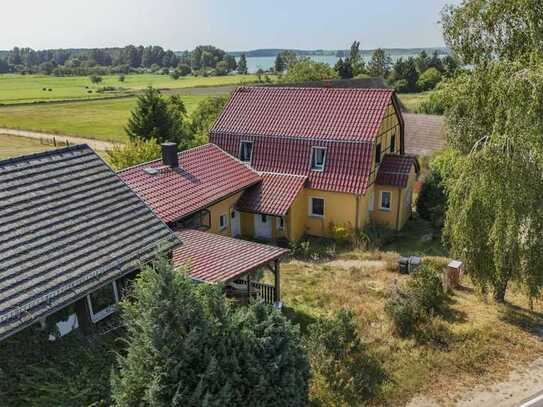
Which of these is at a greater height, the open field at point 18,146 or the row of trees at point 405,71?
the row of trees at point 405,71

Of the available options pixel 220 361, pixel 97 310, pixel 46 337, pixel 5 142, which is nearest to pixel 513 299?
pixel 220 361

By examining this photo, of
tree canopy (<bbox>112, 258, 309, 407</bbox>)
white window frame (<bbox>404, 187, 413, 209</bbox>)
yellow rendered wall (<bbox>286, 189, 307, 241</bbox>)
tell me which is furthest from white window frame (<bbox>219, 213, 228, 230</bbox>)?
tree canopy (<bbox>112, 258, 309, 407</bbox>)

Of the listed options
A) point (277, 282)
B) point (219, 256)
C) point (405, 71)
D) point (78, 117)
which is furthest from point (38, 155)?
point (405, 71)

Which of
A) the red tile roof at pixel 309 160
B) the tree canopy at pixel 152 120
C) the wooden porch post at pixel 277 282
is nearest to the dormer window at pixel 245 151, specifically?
the red tile roof at pixel 309 160

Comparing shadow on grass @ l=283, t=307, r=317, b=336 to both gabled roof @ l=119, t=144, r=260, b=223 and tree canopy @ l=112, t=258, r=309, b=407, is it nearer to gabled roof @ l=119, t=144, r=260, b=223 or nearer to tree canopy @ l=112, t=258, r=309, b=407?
tree canopy @ l=112, t=258, r=309, b=407

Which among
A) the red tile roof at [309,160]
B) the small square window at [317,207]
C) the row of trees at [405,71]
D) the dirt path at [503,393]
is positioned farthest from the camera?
the row of trees at [405,71]

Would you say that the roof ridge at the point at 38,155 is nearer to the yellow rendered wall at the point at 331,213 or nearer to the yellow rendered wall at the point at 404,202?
the yellow rendered wall at the point at 331,213
